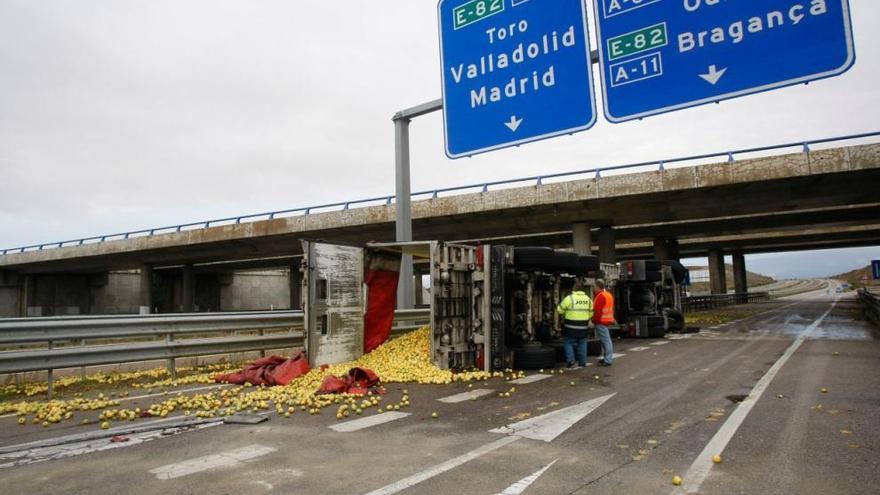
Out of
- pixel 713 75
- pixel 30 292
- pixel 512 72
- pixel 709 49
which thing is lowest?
pixel 30 292

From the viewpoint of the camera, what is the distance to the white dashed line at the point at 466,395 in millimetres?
6805

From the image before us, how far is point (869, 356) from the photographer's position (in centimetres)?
1041

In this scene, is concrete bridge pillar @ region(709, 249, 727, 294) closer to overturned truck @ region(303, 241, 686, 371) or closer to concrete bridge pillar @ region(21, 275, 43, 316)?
overturned truck @ region(303, 241, 686, 371)

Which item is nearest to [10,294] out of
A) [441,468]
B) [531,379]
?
[531,379]

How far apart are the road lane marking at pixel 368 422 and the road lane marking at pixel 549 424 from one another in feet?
4.19

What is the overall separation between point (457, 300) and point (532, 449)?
5.07m

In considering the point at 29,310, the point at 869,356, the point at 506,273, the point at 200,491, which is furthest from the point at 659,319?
the point at 29,310

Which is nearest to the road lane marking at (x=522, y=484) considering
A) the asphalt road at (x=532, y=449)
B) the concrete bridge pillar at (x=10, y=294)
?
the asphalt road at (x=532, y=449)

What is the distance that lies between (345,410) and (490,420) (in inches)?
70.0

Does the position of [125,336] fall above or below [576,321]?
above

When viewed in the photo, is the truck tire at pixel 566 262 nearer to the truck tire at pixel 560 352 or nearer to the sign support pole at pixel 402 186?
the truck tire at pixel 560 352

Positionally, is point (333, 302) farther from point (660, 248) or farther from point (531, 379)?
point (660, 248)

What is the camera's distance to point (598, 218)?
2708cm

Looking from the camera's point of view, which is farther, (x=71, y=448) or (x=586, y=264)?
(x=586, y=264)
